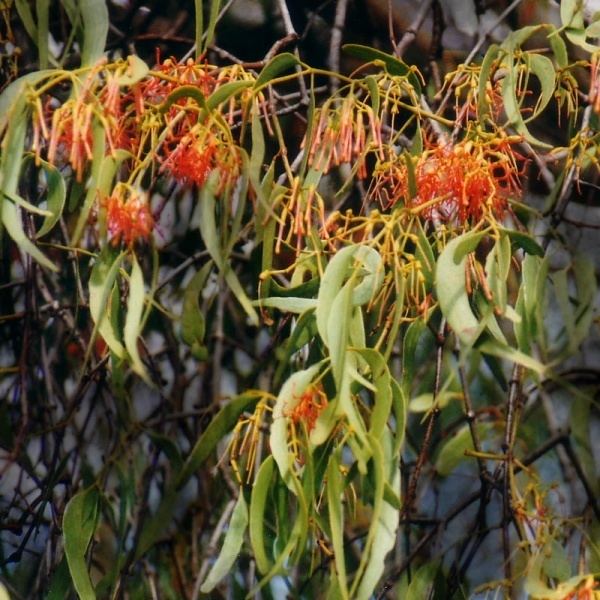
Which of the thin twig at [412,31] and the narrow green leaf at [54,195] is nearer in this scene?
the narrow green leaf at [54,195]

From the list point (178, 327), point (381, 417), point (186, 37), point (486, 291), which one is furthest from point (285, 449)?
point (186, 37)

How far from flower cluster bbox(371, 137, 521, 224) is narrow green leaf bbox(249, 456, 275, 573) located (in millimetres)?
221

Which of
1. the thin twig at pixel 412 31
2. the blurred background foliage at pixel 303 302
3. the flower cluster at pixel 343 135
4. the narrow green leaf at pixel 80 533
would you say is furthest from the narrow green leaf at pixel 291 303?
the thin twig at pixel 412 31

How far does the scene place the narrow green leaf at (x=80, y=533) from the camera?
93 centimetres

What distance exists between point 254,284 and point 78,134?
305mm

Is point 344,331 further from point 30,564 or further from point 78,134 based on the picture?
point 30,564

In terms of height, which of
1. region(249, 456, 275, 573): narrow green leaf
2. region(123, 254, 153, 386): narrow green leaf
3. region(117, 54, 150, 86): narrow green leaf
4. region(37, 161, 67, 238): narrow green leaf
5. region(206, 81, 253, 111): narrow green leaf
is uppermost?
region(117, 54, 150, 86): narrow green leaf

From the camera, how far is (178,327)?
48.0 inches

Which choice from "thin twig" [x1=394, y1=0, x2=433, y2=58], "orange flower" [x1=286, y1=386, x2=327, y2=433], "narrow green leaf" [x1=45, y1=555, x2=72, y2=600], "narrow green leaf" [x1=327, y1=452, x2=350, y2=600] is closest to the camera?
"narrow green leaf" [x1=327, y1=452, x2=350, y2=600]

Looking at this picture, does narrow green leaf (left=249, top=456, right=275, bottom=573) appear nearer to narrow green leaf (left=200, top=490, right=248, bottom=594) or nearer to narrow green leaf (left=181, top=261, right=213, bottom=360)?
narrow green leaf (left=200, top=490, right=248, bottom=594)

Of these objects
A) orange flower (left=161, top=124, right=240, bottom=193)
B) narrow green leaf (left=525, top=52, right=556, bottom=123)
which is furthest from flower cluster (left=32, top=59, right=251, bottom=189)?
narrow green leaf (left=525, top=52, right=556, bottom=123)

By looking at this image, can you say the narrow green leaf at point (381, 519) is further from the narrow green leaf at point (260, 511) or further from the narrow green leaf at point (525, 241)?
the narrow green leaf at point (525, 241)

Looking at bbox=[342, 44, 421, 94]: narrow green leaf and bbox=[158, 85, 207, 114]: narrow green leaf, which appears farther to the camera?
bbox=[342, 44, 421, 94]: narrow green leaf

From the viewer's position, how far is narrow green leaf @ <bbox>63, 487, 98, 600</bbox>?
0.93 meters
